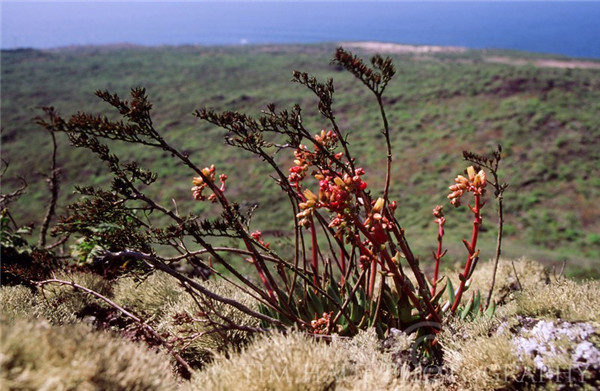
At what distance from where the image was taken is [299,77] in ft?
8.21

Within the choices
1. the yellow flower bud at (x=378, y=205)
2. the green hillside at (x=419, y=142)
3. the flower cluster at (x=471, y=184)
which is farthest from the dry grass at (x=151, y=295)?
the green hillside at (x=419, y=142)

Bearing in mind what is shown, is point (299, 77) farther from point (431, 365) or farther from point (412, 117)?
point (412, 117)

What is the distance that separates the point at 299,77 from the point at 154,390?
5.23 feet

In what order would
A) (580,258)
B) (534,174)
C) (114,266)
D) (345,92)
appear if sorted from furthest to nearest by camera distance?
(345,92) → (534,174) → (580,258) → (114,266)

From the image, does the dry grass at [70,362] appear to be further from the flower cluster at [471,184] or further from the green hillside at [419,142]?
the green hillside at [419,142]

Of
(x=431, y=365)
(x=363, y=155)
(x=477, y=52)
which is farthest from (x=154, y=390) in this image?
(x=477, y=52)

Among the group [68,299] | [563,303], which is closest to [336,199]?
[563,303]

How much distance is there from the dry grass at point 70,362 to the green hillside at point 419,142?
671 centimetres

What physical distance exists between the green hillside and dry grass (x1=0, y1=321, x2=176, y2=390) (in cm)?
671

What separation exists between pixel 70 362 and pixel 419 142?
881 inches

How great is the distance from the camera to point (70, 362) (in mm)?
1611

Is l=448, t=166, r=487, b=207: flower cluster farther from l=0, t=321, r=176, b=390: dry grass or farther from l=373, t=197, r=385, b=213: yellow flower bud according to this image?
l=0, t=321, r=176, b=390: dry grass

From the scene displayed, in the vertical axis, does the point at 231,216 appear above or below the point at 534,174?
above

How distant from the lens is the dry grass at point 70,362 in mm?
1474
